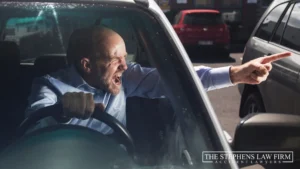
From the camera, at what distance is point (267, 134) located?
231 cm

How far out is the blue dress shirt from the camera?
2.40 meters

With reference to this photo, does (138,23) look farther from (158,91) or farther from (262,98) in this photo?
(262,98)

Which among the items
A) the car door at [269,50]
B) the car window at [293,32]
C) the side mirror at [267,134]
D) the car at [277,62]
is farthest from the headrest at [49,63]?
the car window at [293,32]

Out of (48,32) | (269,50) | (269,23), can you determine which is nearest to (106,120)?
(48,32)

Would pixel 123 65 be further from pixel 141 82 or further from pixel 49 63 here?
pixel 49 63

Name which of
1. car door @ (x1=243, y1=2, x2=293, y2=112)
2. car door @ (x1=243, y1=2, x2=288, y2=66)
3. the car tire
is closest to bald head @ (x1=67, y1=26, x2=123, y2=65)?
car door @ (x1=243, y1=2, x2=293, y2=112)

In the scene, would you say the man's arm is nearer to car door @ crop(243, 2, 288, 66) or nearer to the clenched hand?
the clenched hand

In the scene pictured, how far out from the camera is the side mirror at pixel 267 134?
7.49 feet

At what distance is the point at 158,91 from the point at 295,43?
3.13m

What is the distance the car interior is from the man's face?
0.14 metres

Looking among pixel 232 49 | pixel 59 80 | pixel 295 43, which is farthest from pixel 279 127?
pixel 232 49

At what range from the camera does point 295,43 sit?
5422mm

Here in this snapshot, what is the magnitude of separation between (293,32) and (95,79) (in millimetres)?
Result: 3548

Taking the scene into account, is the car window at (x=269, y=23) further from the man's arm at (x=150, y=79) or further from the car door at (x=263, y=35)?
the man's arm at (x=150, y=79)
